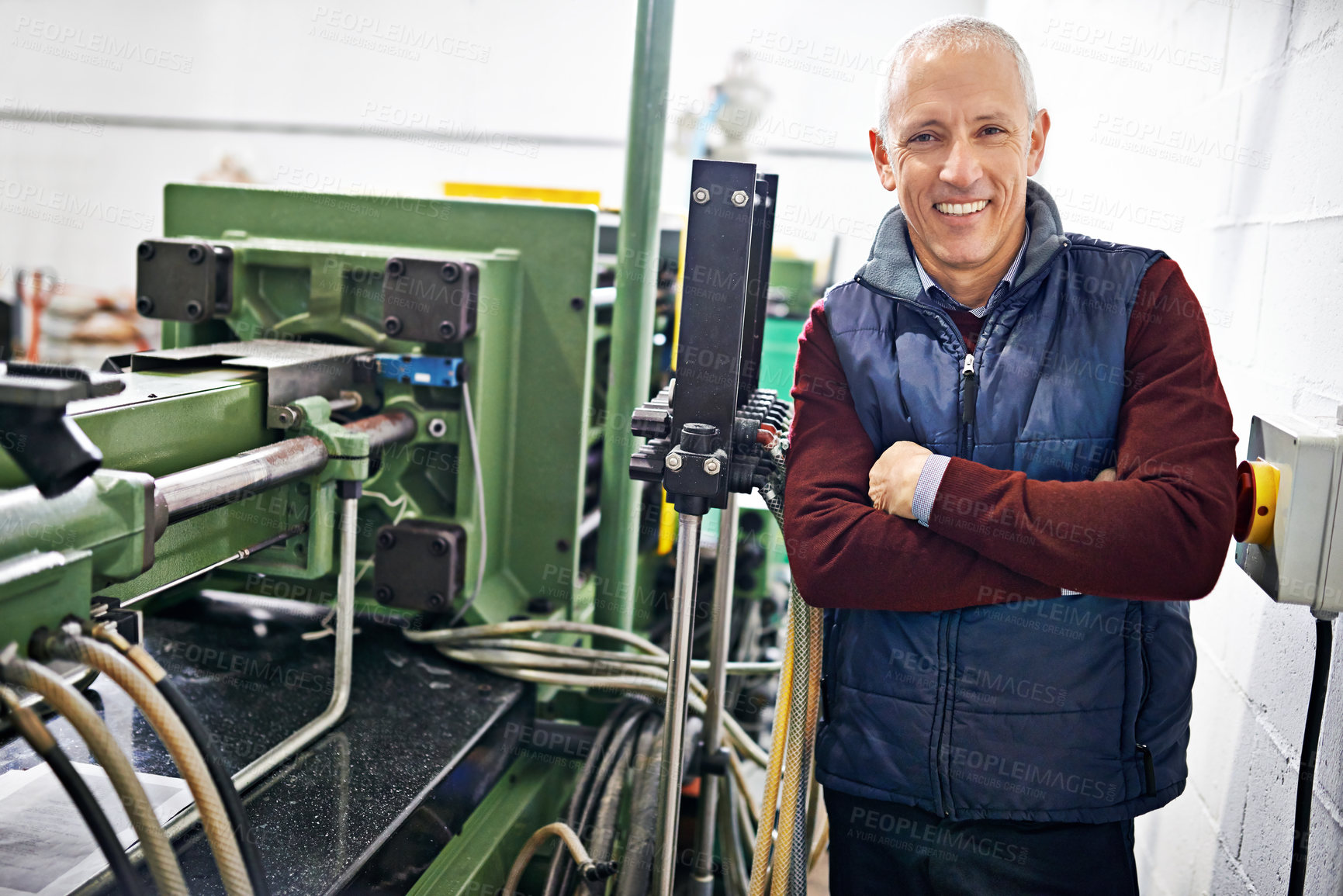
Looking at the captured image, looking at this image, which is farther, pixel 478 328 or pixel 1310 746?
pixel 478 328

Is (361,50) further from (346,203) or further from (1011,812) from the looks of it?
(1011,812)

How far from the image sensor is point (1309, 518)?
0.96 metres

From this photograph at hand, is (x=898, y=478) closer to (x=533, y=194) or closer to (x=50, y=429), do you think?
(x=50, y=429)

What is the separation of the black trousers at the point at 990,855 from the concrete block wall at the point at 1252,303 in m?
0.20

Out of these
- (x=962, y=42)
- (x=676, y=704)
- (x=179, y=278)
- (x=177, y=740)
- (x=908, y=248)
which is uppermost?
(x=962, y=42)

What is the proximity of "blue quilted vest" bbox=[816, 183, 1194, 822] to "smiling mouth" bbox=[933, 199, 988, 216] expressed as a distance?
0.25 feet

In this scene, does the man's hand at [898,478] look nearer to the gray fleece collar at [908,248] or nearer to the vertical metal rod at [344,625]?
the gray fleece collar at [908,248]

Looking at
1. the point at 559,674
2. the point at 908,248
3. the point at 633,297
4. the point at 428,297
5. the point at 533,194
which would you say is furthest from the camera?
the point at 533,194

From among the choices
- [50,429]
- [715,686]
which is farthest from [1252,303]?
[50,429]

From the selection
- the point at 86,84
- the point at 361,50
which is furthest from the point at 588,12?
the point at 86,84

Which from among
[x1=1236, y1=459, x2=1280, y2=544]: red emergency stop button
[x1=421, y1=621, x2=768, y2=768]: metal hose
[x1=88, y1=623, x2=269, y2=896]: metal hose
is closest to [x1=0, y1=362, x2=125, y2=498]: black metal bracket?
[x1=88, y1=623, x2=269, y2=896]: metal hose

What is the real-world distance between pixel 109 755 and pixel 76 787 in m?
0.03

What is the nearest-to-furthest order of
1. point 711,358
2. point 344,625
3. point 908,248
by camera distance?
point 711,358
point 908,248
point 344,625

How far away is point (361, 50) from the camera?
489 cm
